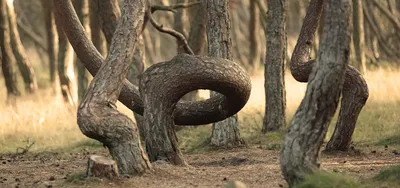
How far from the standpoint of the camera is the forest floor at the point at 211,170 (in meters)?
11.3

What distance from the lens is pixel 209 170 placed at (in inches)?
506

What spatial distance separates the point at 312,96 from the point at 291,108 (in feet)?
40.1

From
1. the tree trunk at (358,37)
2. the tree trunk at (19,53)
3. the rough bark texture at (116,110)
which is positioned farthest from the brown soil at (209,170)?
the tree trunk at (19,53)

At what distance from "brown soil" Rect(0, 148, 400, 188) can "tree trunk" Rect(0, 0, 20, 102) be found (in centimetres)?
817

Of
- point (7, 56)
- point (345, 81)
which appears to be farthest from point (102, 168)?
point (7, 56)

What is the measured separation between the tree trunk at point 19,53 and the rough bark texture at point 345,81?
12.0 m

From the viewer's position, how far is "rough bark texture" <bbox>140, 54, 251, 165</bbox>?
12773 millimetres

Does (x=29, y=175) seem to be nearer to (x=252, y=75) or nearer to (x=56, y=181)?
(x=56, y=181)

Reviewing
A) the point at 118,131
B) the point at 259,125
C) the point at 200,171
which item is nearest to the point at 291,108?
the point at 259,125

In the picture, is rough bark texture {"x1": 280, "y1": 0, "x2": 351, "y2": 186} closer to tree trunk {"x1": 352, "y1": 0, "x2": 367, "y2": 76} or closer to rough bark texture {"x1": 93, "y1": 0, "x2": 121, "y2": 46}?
rough bark texture {"x1": 93, "y1": 0, "x2": 121, "y2": 46}

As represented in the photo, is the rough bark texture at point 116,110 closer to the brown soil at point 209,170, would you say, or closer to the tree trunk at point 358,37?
the brown soil at point 209,170

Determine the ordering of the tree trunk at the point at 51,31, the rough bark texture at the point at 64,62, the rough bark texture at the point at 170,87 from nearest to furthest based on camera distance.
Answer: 1. the rough bark texture at the point at 170,87
2. the rough bark texture at the point at 64,62
3. the tree trunk at the point at 51,31

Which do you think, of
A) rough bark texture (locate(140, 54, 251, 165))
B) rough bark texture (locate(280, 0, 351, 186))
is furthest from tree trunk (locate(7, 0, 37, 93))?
rough bark texture (locate(280, 0, 351, 186))

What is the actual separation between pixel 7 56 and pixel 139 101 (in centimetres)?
1032
